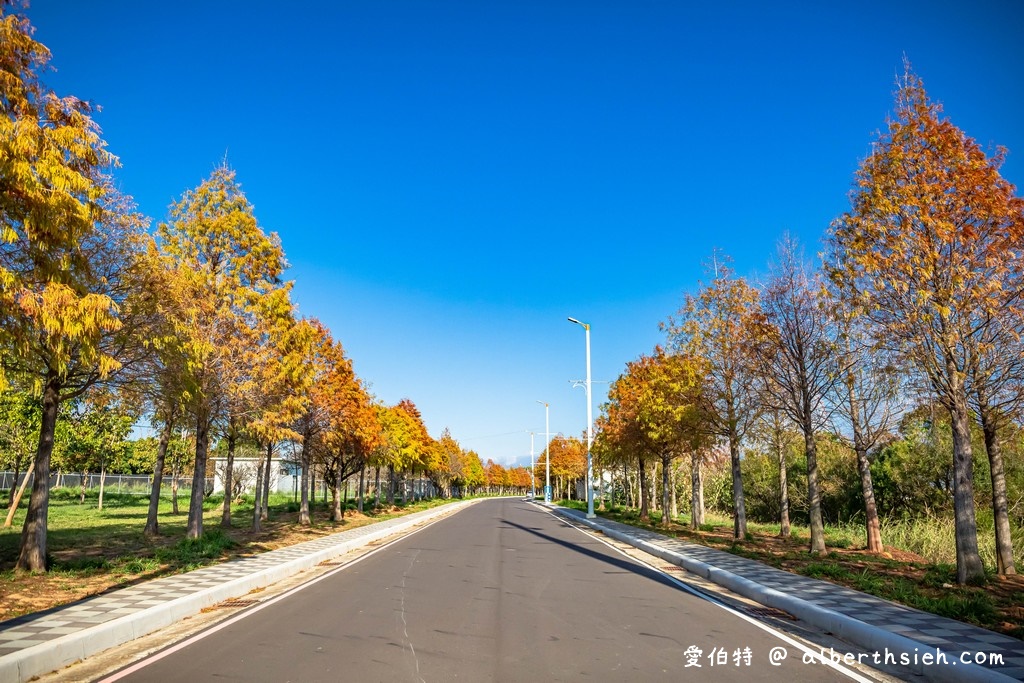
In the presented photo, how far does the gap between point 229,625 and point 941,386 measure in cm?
1235

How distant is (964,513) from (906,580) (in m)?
1.64

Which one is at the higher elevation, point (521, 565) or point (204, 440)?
point (204, 440)

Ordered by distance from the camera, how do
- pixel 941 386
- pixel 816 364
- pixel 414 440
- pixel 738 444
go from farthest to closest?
pixel 414 440
pixel 738 444
pixel 816 364
pixel 941 386

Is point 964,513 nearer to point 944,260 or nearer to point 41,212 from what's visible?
point 944,260

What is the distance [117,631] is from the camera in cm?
768

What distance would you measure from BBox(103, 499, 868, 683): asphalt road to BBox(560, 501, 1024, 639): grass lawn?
9.03 ft

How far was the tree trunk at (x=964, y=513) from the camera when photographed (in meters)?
11.0

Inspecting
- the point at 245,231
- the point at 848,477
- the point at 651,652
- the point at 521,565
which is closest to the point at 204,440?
the point at 245,231

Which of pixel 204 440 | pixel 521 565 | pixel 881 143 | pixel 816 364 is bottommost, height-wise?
pixel 521 565

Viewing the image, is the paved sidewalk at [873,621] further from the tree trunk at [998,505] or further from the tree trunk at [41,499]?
the tree trunk at [41,499]

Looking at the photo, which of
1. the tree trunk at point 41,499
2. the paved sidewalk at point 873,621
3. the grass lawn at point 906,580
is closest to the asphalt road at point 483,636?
the paved sidewalk at point 873,621

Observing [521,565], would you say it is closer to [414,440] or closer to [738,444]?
[738,444]

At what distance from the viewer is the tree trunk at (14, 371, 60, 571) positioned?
12.1m

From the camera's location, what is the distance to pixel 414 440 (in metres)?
45.0
